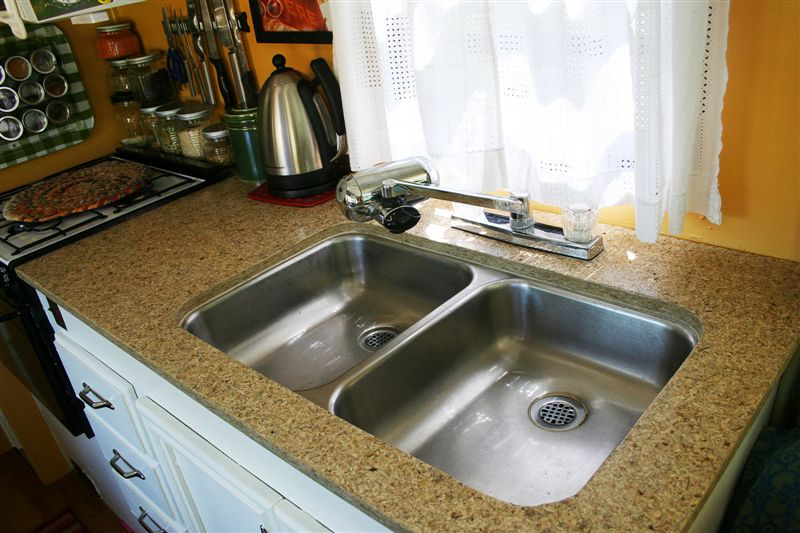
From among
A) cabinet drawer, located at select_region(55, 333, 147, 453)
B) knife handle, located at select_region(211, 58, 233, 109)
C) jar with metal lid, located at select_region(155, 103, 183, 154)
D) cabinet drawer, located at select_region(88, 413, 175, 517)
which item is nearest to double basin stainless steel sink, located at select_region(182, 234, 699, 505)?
cabinet drawer, located at select_region(55, 333, 147, 453)

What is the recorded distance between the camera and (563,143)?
3.88 feet

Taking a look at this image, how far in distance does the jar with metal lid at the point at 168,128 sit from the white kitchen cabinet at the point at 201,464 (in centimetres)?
72

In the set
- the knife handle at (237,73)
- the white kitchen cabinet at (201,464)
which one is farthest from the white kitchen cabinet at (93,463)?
the knife handle at (237,73)

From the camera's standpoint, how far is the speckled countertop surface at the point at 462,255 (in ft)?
2.43

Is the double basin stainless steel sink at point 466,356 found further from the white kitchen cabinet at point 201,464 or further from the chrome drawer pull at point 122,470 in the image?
the chrome drawer pull at point 122,470

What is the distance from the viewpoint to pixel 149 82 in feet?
6.98

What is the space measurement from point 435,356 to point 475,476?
0.22 meters

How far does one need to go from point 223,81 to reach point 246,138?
312 mm

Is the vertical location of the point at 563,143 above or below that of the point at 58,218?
above

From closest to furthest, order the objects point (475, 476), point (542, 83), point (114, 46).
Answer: point (475, 476)
point (542, 83)
point (114, 46)

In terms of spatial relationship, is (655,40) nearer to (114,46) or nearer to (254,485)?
(254,485)

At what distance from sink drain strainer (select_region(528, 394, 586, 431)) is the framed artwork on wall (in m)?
0.95

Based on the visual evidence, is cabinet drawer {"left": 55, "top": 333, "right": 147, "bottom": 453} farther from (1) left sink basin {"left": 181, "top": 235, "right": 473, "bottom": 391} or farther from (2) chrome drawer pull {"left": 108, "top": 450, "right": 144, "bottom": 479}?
(1) left sink basin {"left": 181, "top": 235, "right": 473, "bottom": 391}

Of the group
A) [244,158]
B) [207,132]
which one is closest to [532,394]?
[244,158]
